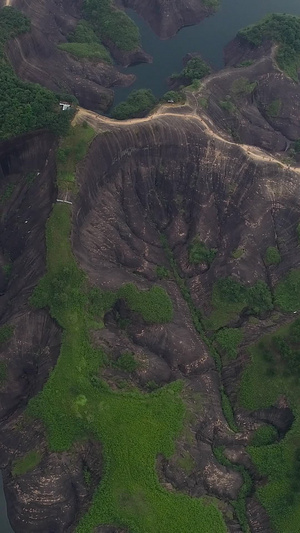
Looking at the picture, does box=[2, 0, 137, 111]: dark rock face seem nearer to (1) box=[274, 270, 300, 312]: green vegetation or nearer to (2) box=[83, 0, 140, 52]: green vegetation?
(2) box=[83, 0, 140, 52]: green vegetation

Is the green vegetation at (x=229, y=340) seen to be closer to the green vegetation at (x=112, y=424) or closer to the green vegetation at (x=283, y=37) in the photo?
the green vegetation at (x=112, y=424)

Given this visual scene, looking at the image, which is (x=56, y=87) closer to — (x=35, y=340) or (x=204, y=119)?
(x=204, y=119)

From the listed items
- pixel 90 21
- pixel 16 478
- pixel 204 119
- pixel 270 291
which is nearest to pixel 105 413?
pixel 16 478

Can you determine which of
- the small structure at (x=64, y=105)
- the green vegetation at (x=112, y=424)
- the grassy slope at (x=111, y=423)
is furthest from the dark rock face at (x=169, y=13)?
the green vegetation at (x=112, y=424)

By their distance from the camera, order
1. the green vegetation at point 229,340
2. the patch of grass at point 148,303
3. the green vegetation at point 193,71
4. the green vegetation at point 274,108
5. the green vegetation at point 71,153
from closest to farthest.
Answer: the patch of grass at point 148,303
the green vegetation at point 229,340
the green vegetation at point 71,153
the green vegetation at point 193,71
the green vegetation at point 274,108

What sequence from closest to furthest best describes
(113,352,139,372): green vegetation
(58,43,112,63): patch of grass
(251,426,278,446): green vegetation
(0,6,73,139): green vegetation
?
1. (251,426,278,446): green vegetation
2. (113,352,139,372): green vegetation
3. (0,6,73,139): green vegetation
4. (58,43,112,63): patch of grass

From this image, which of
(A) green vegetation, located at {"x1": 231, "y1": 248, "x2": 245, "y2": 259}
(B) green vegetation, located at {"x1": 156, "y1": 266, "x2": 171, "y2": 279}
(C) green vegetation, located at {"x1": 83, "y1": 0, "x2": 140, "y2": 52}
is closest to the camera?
(B) green vegetation, located at {"x1": 156, "y1": 266, "x2": 171, "y2": 279}

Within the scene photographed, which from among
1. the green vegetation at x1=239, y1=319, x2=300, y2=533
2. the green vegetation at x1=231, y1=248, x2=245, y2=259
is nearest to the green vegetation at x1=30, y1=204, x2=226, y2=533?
the green vegetation at x1=239, y1=319, x2=300, y2=533
